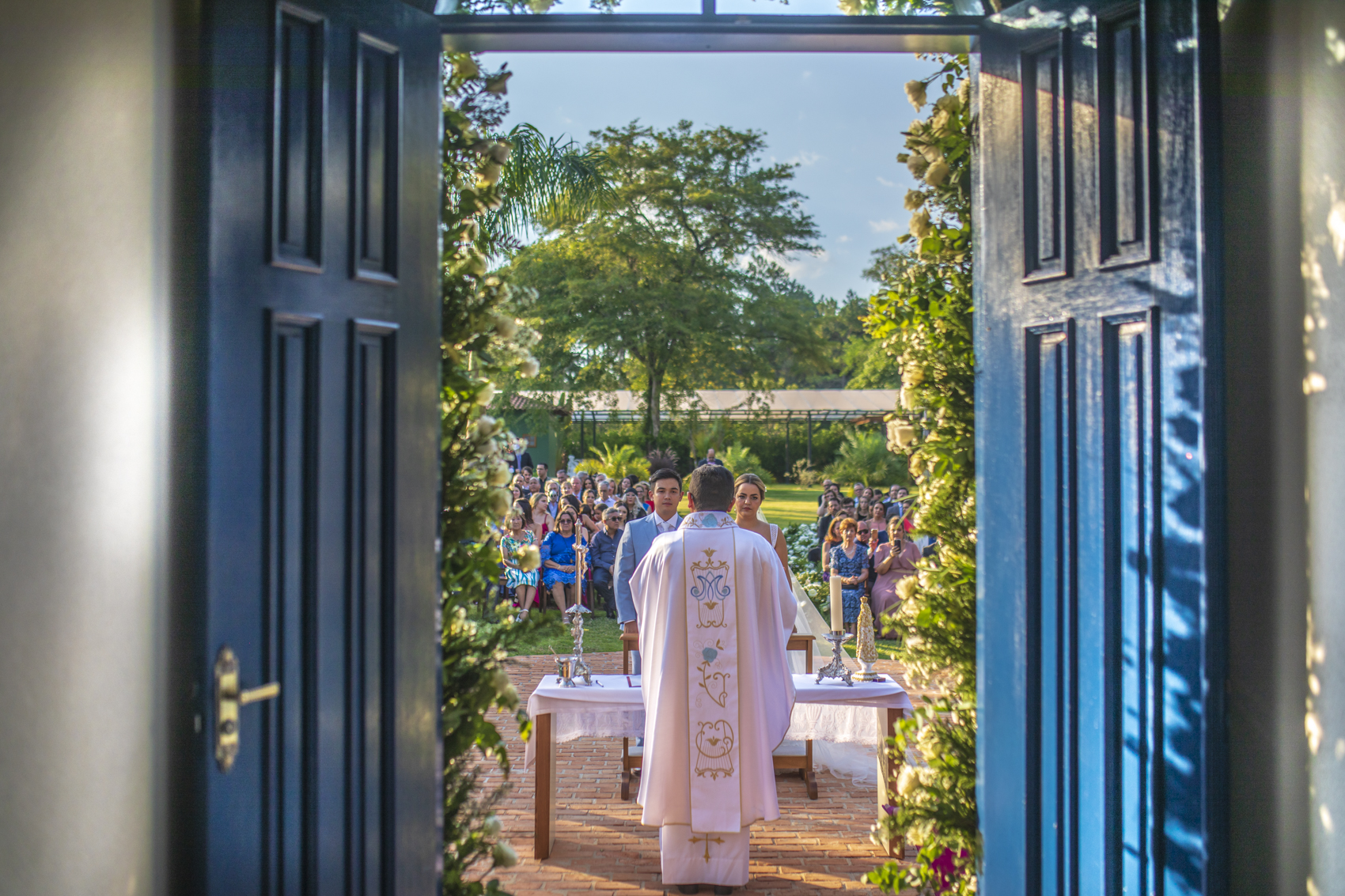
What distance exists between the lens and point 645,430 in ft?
83.9

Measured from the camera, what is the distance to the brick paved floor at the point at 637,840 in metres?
4.29

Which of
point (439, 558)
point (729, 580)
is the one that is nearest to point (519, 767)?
point (729, 580)

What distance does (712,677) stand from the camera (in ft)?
14.2

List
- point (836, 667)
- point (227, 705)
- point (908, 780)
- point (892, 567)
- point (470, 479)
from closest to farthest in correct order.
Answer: point (227, 705) → point (470, 479) → point (908, 780) → point (836, 667) → point (892, 567)

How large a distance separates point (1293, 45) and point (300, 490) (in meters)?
2.70

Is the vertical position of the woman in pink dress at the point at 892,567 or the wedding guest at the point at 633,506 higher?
the wedding guest at the point at 633,506

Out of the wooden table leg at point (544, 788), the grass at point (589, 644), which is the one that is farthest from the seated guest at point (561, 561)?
the wooden table leg at point (544, 788)

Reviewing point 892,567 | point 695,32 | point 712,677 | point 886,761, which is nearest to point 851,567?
point 892,567

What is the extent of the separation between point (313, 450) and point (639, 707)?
2.75m

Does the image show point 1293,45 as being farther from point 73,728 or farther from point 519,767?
point 519,767

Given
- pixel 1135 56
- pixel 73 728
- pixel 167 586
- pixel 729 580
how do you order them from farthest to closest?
pixel 729 580 → pixel 1135 56 → pixel 167 586 → pixel 73 728

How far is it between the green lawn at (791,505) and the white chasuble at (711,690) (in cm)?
1324

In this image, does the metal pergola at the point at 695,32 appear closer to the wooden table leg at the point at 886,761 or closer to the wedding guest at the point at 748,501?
the wedding guest at the point at 748,501

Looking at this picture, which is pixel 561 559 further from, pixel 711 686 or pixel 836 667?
pixel 711 686
